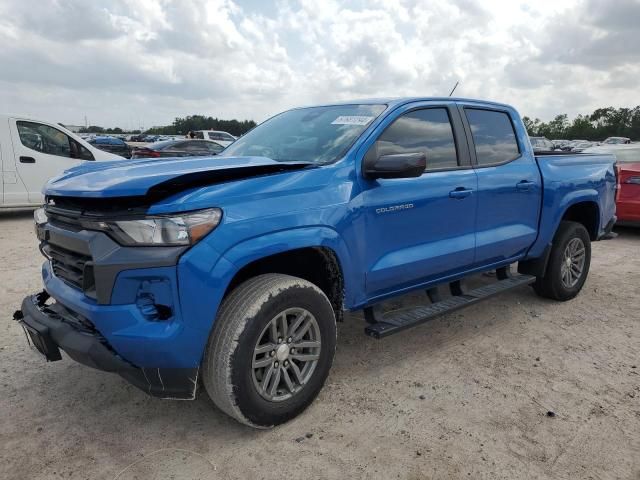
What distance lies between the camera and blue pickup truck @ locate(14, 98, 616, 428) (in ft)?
7.77

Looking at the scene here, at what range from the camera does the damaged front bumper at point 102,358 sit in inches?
95.0

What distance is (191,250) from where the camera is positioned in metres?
2.36

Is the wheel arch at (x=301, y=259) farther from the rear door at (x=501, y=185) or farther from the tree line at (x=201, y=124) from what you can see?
the tree line at (x=201, y=124)

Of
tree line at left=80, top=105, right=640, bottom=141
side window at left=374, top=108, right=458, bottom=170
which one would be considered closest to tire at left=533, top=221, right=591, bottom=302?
side window at left=374, top=108, right=458, bottom=170

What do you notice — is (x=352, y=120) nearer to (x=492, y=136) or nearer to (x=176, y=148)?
(x=492, y=136)

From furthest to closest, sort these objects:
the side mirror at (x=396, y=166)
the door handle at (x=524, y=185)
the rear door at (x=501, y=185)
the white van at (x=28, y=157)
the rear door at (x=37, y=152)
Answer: the rear door at (x=37, y=152) → the white van at (x=28, y=157) → the door handle at (x=524, y=185) → the rear door at (x=501, y=185) → the side mirror at (x=396, y=166)

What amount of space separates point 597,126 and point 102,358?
9195cm

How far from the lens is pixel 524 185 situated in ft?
14.1

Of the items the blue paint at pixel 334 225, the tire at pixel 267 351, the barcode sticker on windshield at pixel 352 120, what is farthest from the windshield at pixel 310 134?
the tire at pixel 267 351

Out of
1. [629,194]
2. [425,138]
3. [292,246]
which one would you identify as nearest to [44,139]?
[425,138]

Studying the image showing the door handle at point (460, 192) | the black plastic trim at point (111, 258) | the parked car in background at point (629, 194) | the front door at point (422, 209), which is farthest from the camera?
the parked car in background at point (629, 194)

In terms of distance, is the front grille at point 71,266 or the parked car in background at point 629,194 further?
the parked car in background at point 629,194

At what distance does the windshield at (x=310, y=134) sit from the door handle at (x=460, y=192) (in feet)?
2.52

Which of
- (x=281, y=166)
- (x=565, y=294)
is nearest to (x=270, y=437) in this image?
(x=281, y=166)
